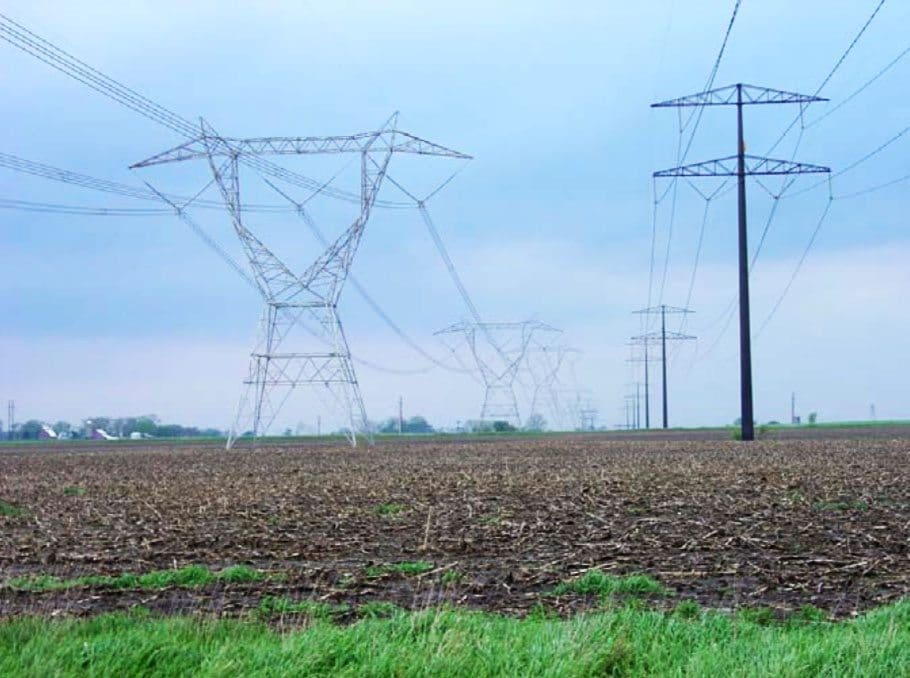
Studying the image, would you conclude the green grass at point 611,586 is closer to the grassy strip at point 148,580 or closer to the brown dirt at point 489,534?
the brown dirt at point 489,534

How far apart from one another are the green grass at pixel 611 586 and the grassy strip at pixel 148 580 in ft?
10.6

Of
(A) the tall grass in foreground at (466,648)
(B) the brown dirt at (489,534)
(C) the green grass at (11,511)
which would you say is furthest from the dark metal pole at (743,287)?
(A) the tall grass in foreground at (466,648)

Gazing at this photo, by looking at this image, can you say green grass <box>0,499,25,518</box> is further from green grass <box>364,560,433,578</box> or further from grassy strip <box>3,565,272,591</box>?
green grass <box>364,560,433,578</box>

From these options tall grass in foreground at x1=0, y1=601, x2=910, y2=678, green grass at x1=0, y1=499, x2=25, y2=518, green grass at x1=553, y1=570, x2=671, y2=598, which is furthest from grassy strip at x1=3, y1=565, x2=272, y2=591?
green grass at x1=0, y1=499, x2=25, y2=518

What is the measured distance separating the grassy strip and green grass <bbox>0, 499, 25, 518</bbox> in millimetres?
9373

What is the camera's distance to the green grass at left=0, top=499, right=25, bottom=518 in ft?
71.4

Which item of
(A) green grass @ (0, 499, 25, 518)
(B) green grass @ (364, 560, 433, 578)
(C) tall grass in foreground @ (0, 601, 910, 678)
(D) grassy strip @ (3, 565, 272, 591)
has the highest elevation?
(A) green grass @ (0, 499, 25, 518)

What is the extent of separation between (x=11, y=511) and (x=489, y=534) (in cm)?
1058

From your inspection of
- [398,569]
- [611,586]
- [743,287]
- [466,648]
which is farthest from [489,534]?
[743,287]

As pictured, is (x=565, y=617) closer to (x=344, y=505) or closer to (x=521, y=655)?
(x=521, y=655)

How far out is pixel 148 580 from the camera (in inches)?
493

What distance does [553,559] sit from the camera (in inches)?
544

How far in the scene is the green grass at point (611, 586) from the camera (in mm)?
11359

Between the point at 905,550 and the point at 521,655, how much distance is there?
24.6 ft
